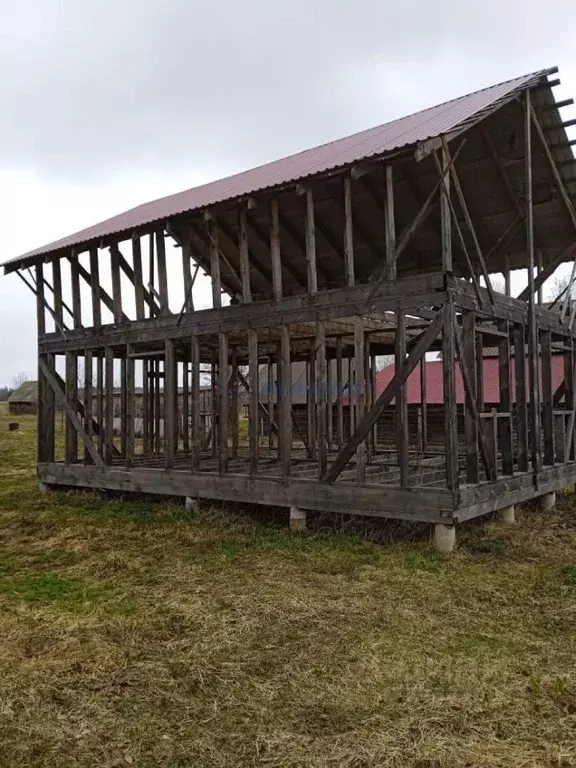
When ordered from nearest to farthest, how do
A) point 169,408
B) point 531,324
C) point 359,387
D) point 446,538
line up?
point 446,538 → point 359,387 → point 531,324 → point 169,408

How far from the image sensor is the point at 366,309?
9234mm

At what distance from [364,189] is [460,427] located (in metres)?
10.3

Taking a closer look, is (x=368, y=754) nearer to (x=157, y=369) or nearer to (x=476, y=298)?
(x=476, y=298)

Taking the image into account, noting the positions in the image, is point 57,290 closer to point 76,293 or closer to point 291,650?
point 76,293

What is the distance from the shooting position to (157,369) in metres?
16.2

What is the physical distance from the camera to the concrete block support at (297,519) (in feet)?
32.0

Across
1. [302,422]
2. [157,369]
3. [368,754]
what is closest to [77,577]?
[368,754]

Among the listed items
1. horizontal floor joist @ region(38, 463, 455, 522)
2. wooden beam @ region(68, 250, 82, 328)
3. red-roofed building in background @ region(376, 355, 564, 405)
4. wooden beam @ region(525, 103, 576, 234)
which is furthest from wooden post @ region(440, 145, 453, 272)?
red-roofed building in background @ region(376, 355, 564, 405)

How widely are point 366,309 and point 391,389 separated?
1.32 m

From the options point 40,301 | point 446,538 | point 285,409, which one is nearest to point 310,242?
point 285,409

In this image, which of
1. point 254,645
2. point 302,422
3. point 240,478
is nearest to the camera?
point 254,645

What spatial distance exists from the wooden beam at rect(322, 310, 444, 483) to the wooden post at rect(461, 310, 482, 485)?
1.76 feet

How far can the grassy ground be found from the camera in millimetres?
3807

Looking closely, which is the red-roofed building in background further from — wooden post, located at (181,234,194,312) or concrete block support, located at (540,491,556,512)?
wooden post, located at (181,234,194,312)
